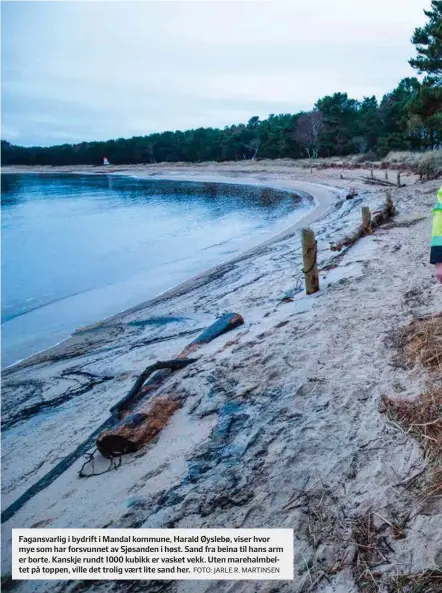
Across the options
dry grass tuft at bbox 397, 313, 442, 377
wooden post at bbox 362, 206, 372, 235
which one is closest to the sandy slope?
dry grass tuft at bbox 397, 313, 442, 377

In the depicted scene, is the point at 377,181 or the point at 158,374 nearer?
the point at 158,374

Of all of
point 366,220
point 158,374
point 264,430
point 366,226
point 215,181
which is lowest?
point 158,374

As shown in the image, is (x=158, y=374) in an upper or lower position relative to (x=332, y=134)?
lower

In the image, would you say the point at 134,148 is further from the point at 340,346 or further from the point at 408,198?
the point at 340,346

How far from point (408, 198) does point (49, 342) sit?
12747mm

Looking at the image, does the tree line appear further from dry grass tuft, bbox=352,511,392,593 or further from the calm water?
dry grass tuft, bbox=352,511,392,593

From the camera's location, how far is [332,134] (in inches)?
1865

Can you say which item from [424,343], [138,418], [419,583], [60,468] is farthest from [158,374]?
[419,583]

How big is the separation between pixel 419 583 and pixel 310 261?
4647 mm

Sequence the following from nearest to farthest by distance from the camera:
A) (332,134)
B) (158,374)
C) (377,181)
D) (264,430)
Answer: (264,430) < (158,374) < (377,181) < (332,134)

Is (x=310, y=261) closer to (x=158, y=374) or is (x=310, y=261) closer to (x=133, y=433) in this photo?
(x=158, y=374)

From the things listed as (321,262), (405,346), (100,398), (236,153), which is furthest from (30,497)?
(236,153)

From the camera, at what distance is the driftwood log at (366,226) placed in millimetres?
8594

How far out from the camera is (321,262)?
306 inches
